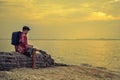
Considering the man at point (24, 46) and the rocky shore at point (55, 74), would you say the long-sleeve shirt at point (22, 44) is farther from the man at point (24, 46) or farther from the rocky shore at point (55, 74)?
the rocky shore at point (55, 74)

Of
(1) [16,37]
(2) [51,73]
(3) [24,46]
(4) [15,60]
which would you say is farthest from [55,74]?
(1) [16,37]

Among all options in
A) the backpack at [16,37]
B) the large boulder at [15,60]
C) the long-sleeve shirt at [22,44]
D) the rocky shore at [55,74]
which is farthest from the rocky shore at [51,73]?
the backpack at [16,37]

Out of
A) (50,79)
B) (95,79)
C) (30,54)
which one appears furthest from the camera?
(30,54)

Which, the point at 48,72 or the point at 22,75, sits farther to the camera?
the point at 48,72

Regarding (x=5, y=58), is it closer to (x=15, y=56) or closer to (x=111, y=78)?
(x=15, y=56)

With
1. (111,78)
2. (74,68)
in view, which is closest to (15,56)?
(74,68)

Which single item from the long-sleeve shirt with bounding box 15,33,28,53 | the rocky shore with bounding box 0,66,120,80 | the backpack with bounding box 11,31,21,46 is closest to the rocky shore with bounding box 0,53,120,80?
the rocky shore with bounding box 0,66,120,80

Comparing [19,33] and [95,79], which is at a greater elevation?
[19,33]

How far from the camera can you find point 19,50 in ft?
88.4

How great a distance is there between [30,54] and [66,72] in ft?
9.23

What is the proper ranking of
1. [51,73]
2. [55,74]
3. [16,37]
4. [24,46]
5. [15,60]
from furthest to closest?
[24,46], [16,37], [15,60], [51,73], [55,74]

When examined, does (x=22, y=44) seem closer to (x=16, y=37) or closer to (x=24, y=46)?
(x=24, y=46)

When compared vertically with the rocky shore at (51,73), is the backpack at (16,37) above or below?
above

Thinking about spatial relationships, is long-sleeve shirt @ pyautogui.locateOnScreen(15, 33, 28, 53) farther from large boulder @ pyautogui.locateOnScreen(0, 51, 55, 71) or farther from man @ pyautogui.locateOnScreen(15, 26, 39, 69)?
large boulder @ pyautogui.locateOnScreen(0, 51, 55, 71)
